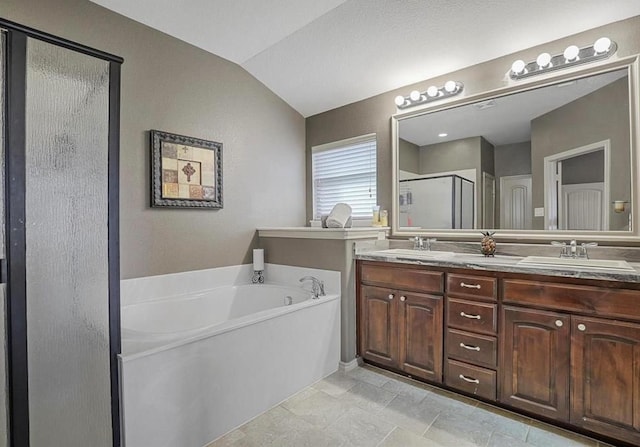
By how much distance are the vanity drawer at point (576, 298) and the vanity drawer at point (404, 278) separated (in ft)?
1.40

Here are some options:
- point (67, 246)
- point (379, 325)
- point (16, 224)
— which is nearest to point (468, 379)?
point (379, 325)

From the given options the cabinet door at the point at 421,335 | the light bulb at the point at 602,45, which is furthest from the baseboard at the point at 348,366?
the light bulb at the point at 602,45

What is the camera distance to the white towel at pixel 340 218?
9.48ft

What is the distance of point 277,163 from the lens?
3602 millimetres

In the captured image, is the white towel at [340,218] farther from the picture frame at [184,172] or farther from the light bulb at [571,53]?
the light bulb at [571,53]

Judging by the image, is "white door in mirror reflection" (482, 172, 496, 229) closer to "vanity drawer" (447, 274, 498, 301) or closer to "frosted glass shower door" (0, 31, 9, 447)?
"vanity drawer" (447, 274, 498, 301)

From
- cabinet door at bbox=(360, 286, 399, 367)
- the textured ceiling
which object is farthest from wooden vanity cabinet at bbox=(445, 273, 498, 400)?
the textured ceiling

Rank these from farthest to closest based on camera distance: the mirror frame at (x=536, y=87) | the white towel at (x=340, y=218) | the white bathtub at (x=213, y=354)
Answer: the white towel at (x=340, y=218) < the mirror frame at (x=536, y=87) < the white bathtub at (x=213, y=354)

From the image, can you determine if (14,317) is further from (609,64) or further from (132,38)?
(609,64)

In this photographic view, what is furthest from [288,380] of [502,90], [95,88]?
[502,90]

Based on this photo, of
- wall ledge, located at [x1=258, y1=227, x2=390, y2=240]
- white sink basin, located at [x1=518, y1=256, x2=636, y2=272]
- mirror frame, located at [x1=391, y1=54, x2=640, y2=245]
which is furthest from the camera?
wall ledge, located at [x1=258, y1=227, x2=390, y2=240]

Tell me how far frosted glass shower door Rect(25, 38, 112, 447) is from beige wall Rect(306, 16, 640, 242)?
2.34 m

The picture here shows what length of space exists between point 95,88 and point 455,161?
8.08 ft

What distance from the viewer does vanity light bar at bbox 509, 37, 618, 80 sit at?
2131 mm
